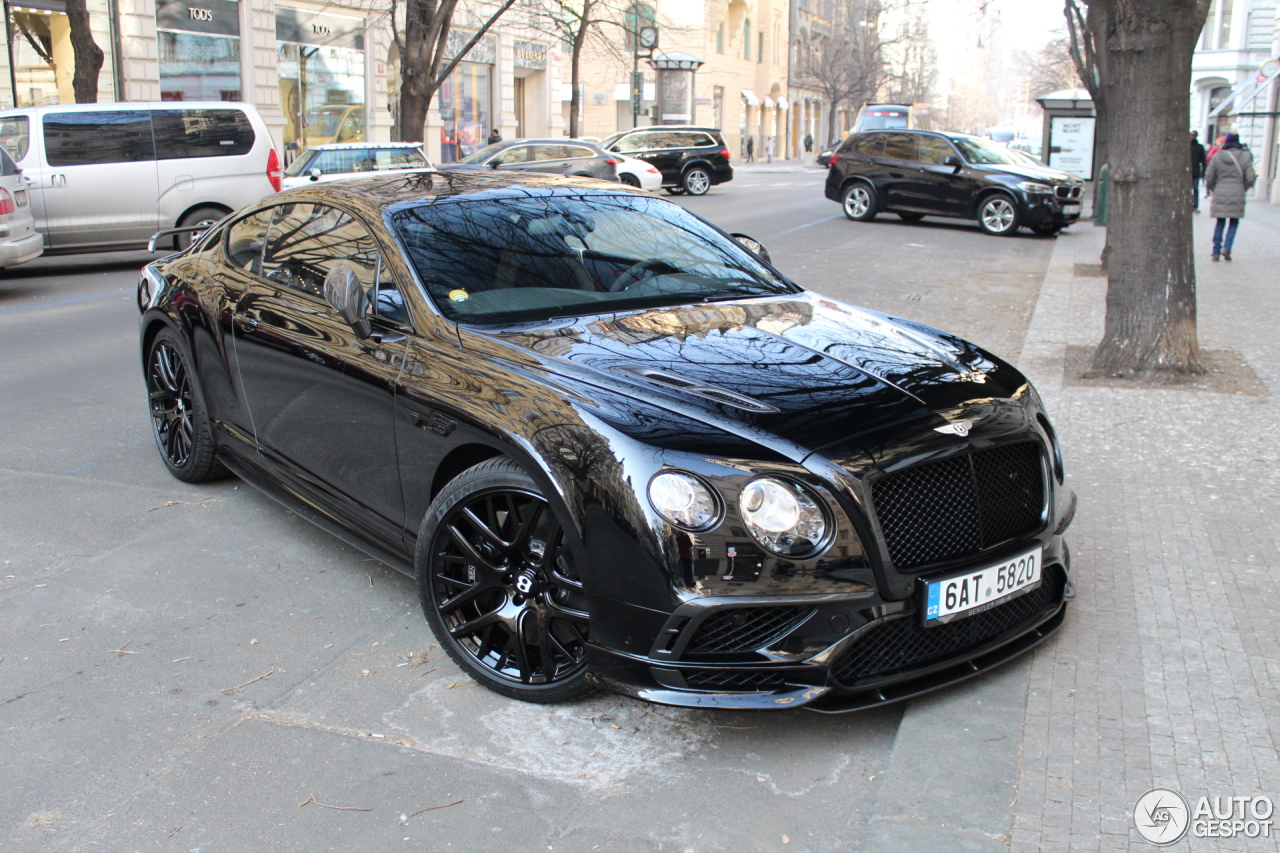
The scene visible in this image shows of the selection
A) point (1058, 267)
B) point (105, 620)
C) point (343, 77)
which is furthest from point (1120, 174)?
point (343, 77)

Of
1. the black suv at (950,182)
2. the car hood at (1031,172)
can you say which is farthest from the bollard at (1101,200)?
the car hood at (1031,172)

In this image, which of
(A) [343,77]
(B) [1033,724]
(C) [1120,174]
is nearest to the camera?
(B) [1033,724]

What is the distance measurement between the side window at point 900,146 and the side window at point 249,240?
18.0 metres

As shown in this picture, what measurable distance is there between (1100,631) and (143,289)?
4.88 m

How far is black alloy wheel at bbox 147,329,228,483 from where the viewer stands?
5434 mm

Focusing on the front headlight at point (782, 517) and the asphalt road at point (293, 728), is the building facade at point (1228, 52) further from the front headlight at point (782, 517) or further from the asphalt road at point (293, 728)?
the front headlight at point (782, 517)

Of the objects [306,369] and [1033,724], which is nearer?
[1033,724]

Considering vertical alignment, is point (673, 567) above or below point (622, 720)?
above

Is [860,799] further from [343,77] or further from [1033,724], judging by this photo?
[343,77]

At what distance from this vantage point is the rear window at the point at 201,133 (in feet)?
47.9

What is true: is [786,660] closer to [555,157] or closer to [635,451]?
[635,451]

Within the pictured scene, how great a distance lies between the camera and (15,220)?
11844mm

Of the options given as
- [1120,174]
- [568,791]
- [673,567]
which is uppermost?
[1120,174]

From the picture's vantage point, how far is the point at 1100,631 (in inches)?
152
